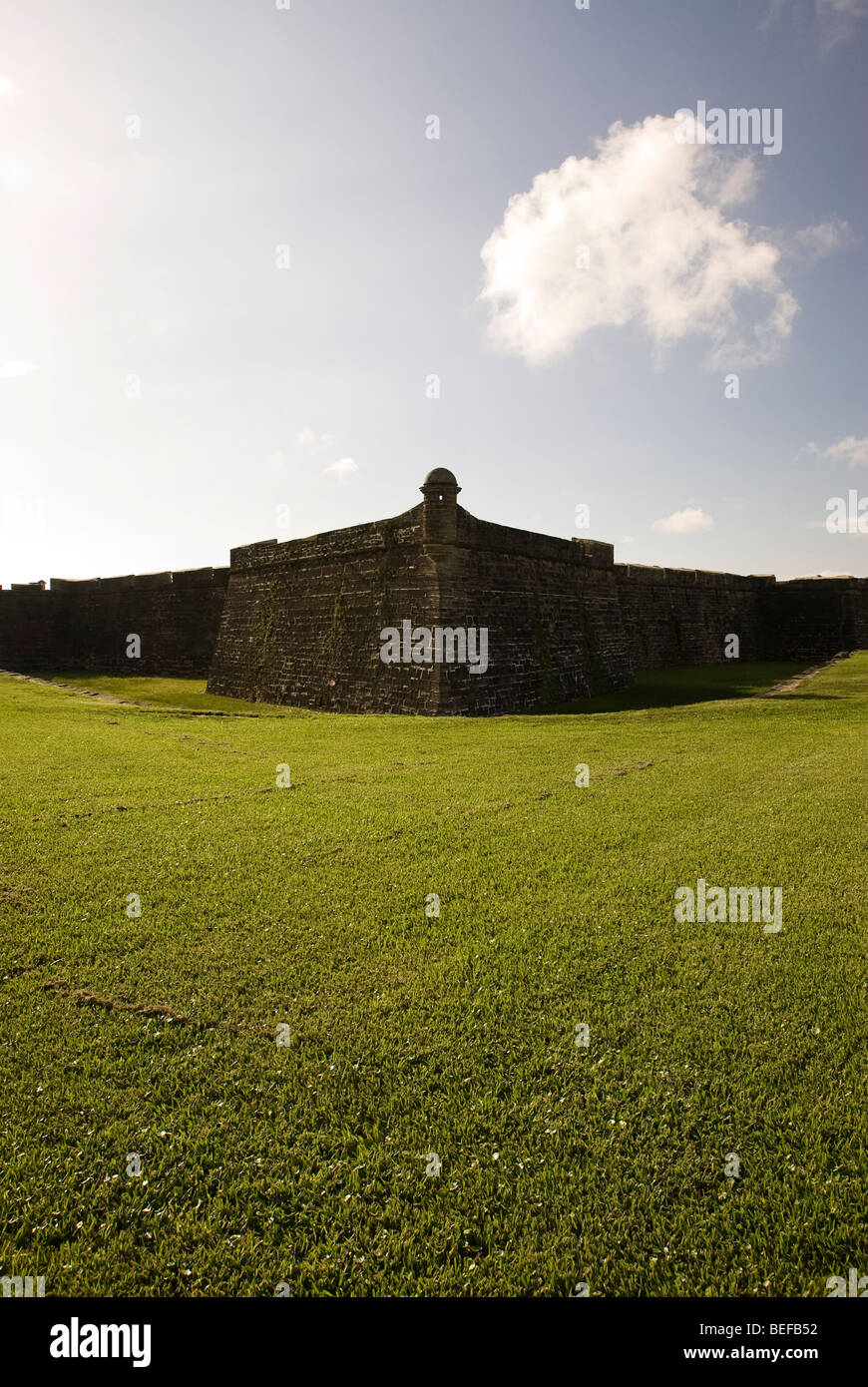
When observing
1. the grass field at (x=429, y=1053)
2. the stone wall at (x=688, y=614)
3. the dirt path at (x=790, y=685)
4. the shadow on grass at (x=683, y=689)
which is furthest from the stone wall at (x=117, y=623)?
the grass field at (x=429, y=1053)

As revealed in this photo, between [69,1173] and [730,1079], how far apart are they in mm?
2788

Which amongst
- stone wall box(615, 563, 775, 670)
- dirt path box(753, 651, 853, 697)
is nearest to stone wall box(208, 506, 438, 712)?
dirt path box(753, 651, 853, 697)

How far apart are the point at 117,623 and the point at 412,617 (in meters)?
23.2

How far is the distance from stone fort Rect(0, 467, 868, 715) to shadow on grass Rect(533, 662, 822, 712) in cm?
99

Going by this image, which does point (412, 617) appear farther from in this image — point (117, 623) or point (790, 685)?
point (117, 623)

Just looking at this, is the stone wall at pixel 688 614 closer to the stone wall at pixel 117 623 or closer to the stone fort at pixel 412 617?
the stone fort at pixel 412 617

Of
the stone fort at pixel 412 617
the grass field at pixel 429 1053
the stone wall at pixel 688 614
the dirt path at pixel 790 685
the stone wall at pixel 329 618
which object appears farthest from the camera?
the stone wall at pixel 688 614

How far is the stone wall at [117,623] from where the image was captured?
30.6 meters

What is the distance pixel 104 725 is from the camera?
14.1m

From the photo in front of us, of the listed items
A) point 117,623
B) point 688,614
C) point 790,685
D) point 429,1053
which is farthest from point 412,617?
point 117,623

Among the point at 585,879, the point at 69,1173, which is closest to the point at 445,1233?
the point at 69,1173

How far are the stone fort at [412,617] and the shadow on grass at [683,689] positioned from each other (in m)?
0.99

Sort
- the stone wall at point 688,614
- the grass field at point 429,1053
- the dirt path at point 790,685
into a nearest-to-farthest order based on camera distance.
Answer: the grass field at point 429,1053 → the dirt path at point 790,685 → the stone wall at point 688,614

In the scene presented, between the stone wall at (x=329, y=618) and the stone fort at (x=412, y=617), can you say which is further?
the stone wall at (x=329, y=618)
